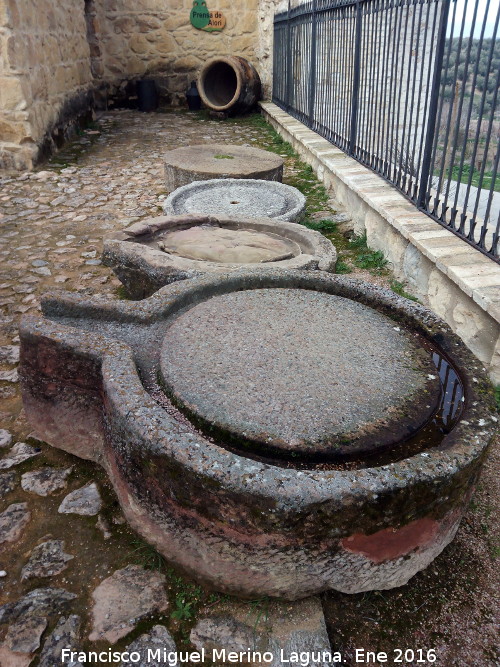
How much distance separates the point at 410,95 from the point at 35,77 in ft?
14.1

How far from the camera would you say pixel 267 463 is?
158 cm

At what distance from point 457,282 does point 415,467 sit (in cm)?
158

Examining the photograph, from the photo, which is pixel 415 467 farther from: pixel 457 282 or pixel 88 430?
pixel 457 282

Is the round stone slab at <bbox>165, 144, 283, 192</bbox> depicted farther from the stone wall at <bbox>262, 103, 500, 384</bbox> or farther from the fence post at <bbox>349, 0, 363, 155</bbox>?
the fence post at <bbox>349, 0, 363, 155</bbox>

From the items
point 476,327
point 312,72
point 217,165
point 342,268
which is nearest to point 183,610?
point 476,327

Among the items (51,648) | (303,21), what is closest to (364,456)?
(51,648)

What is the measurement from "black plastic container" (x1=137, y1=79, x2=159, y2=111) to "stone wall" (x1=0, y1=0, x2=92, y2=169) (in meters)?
2.22

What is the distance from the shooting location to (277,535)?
1426mm

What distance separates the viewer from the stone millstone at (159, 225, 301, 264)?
320 cm

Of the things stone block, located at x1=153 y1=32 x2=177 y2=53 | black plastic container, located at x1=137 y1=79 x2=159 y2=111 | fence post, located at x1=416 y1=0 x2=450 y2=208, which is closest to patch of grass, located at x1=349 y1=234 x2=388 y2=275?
fence post, located at x1=416 y1=0 x2=450 y2=208

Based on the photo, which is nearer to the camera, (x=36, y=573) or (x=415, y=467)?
(x=415, y=467)

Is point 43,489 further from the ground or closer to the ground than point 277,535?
closer to the ground

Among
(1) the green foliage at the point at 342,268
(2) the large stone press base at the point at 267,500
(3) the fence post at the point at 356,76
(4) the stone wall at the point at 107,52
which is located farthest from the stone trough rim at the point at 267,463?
(4) the stone wall at the point at 107,52

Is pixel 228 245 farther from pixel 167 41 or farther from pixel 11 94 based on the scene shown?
pixel 167 41
